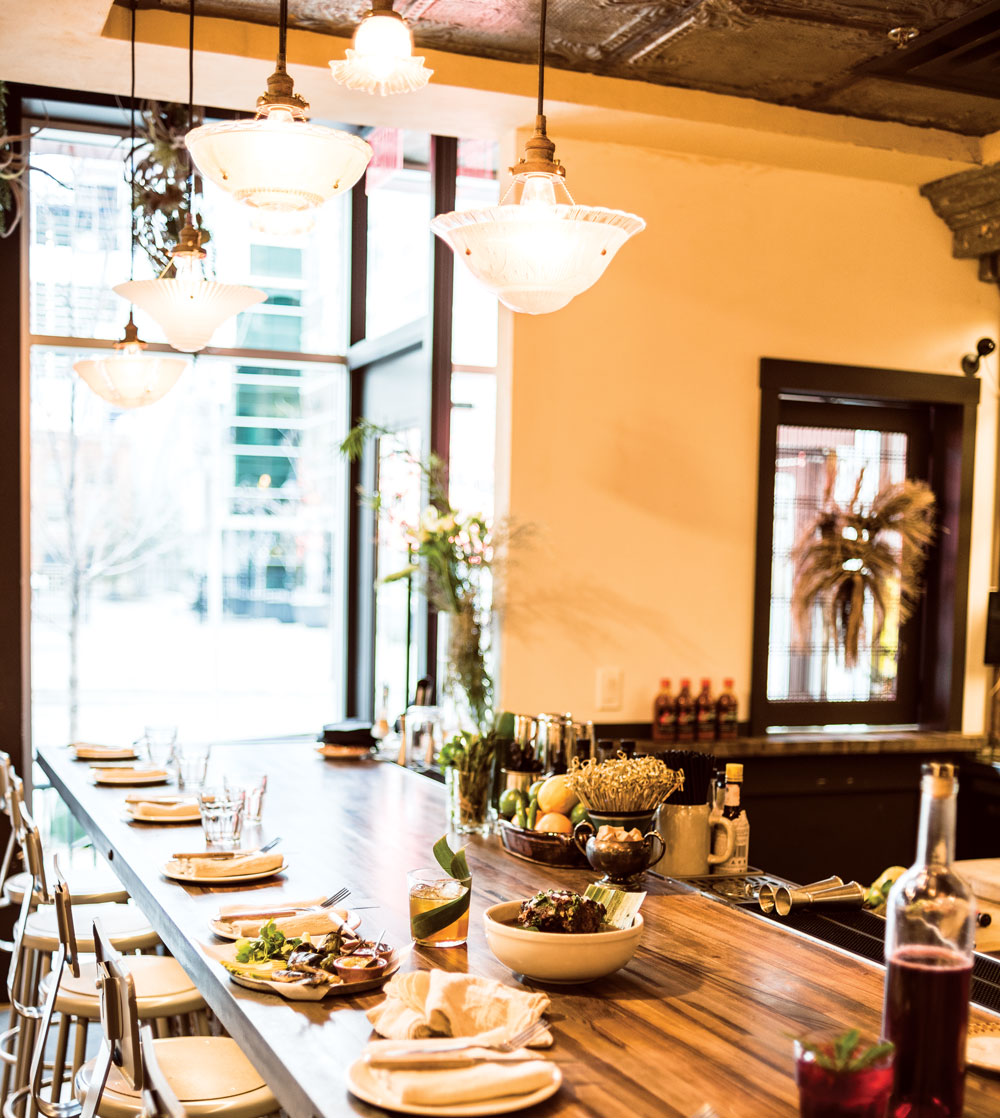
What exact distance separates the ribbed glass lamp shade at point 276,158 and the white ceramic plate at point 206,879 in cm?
124

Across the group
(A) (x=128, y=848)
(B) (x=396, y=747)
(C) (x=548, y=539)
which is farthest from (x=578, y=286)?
(B) (x=396, y=747)

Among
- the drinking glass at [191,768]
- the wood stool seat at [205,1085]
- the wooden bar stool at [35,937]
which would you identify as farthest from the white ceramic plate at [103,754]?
the wood stool seat at [205,1085]

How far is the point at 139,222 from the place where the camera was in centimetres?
476

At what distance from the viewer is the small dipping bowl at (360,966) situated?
5.89 feet

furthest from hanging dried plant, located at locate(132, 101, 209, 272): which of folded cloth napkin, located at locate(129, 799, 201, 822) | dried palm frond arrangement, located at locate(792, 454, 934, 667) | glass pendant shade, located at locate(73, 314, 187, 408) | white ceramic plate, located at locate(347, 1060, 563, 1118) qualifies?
white ceramic plate, located at locate(347, 1060, 563, 1118)

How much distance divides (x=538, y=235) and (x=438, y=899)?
1.17 metres

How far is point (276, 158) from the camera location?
2215 millimetres

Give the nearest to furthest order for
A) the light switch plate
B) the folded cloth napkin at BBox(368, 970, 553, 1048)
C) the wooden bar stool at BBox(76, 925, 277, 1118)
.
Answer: the folded cloth napkin at BBox(368, 970, 553, 1048) → the wooden bar stool at BBox(76, 925, 277, 1118) → the light switch plate

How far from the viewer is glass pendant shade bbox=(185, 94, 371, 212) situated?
2.19 m

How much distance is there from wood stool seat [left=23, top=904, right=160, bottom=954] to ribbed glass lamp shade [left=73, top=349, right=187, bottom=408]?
1.49 meters

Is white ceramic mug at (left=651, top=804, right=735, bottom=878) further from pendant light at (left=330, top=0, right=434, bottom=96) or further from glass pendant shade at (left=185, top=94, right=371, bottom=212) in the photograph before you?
pendant light at (left=330, top=0, right=434, bottom=96)

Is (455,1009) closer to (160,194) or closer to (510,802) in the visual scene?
(510,802)

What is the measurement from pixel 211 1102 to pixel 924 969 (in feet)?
4.25

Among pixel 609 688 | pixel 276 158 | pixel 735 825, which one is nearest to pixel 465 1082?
pixel 735 825
